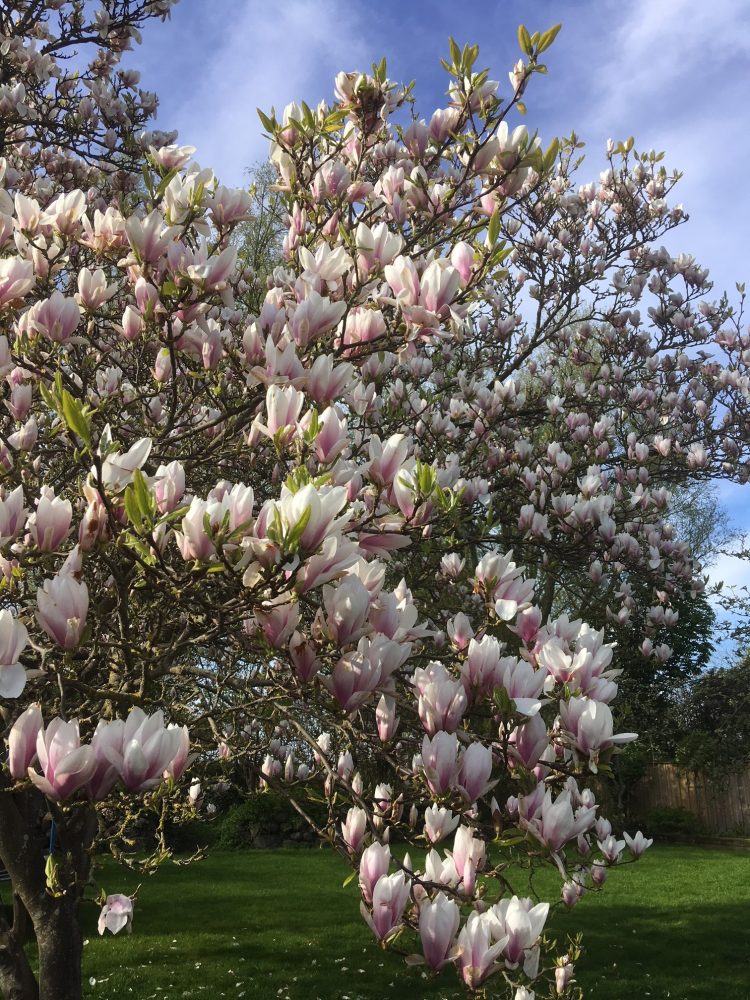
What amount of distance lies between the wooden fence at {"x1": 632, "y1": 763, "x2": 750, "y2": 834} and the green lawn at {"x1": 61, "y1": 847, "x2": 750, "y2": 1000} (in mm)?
5791

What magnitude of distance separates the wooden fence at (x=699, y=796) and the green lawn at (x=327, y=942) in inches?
228

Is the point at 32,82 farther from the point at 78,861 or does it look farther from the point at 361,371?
the point at 78,861

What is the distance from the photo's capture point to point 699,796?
63.9ft

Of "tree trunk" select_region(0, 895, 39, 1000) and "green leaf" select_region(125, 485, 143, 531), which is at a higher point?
"green leaf" select_region(125, 485, 143, 531)

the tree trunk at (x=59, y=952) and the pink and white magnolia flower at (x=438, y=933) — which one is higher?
the pink and white magnolia flower at (x=438, y=933)

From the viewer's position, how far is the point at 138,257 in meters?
2.49

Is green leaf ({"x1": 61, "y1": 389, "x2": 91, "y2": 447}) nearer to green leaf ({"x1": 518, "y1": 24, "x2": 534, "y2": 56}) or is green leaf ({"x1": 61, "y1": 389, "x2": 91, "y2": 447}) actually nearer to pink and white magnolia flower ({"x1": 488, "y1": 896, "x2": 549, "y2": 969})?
pink and white magnolia flower ({"x1": 488, "y1": 896, "x2": 549, "y2": 969})

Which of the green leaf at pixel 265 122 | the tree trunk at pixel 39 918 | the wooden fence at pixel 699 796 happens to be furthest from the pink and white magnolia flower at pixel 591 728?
the wooden fence at pixel 699 796

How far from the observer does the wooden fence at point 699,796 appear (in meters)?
18.8

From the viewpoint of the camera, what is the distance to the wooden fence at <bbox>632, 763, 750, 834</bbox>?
1875 cm

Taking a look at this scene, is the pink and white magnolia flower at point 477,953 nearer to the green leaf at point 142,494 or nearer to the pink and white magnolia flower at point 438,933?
the pink and white magnolia flower at point 438,933

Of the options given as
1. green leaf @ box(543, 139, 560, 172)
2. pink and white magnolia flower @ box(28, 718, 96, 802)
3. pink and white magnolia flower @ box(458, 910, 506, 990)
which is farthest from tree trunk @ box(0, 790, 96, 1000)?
green leaf @ box(543, 139, 560, 172)

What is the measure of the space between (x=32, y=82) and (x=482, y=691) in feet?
19.5

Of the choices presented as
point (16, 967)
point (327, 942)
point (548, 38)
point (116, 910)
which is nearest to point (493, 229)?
point (548, 38)
